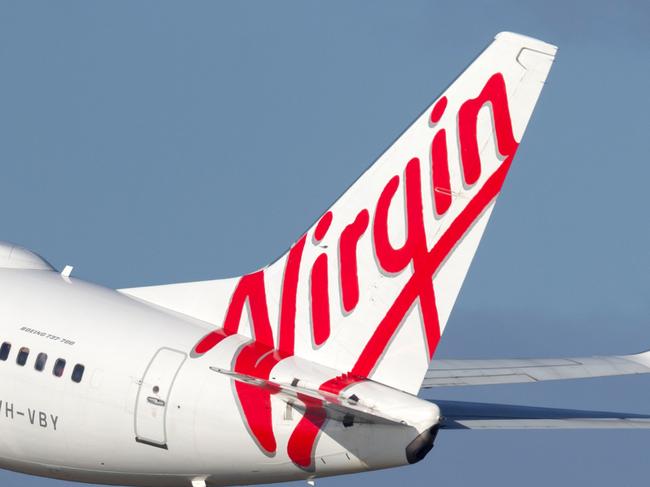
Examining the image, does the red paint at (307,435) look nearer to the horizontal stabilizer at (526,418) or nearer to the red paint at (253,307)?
the horizontal stabilizer at (526,418)

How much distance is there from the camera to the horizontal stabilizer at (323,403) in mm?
37406

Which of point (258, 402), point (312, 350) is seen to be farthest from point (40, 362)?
point (312, 350)

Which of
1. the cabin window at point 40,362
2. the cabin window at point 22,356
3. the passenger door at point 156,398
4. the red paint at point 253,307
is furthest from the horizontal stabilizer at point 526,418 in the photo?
the cabin window at point 22,356

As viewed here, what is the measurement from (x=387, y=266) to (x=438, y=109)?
3.44 meters

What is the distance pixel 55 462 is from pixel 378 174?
33.2 ft

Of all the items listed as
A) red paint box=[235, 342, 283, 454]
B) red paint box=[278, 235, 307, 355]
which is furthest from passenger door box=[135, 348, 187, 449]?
red paint box=[278, 235, 307, 355]

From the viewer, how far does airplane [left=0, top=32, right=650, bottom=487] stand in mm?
38188

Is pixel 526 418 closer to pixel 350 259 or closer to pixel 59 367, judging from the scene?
pixel 350 259

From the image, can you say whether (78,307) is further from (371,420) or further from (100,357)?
(371,420)

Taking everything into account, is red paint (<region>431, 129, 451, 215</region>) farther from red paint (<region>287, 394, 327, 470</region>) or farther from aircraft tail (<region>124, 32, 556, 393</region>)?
red paint (<region>287, 394, 327, 470</region>)

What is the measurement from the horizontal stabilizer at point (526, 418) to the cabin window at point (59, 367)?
28.0 feet

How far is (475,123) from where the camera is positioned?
3841 centimetres

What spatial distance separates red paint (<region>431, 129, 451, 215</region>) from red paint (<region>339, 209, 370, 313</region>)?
183 cm

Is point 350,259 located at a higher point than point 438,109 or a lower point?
lower
